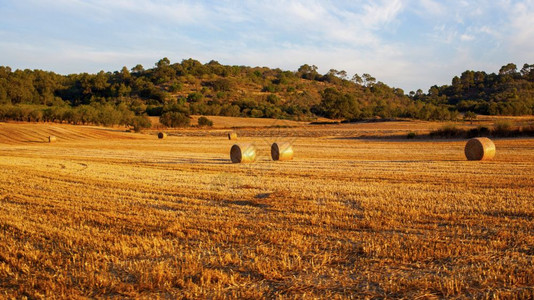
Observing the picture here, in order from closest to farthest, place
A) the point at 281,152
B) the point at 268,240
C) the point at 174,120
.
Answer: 1. the point at 268,240
2. the point at 281,152
3. the point at 174,120

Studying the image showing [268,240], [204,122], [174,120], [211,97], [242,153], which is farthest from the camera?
[211,97]

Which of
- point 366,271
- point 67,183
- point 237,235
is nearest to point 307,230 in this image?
point 237,235

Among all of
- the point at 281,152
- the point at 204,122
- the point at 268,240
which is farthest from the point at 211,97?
the point at 268,240

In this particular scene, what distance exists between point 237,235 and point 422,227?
3083 millimetres

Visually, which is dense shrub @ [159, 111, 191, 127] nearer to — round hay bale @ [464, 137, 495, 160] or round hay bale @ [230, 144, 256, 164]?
round hay bale @ [230, 144, 256, 164]

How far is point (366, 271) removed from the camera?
16.5 feet

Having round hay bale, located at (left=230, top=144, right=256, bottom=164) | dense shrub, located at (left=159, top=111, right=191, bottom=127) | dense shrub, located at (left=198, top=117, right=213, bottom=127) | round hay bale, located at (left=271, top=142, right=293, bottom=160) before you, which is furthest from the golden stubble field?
dense shrub, located at (left=198, top=117, right=213, bottom=127)

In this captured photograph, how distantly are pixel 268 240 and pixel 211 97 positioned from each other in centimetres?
11275

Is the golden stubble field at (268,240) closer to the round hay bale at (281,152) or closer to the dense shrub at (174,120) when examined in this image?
the round hay bale at (281,152)

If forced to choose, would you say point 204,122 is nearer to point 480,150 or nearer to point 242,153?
point 242,153

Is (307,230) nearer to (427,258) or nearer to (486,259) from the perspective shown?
(427,258)

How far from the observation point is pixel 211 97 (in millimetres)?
116875

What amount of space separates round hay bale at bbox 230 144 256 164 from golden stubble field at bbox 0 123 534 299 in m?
7.32

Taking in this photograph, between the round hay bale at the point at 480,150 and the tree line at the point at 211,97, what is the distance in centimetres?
4972
